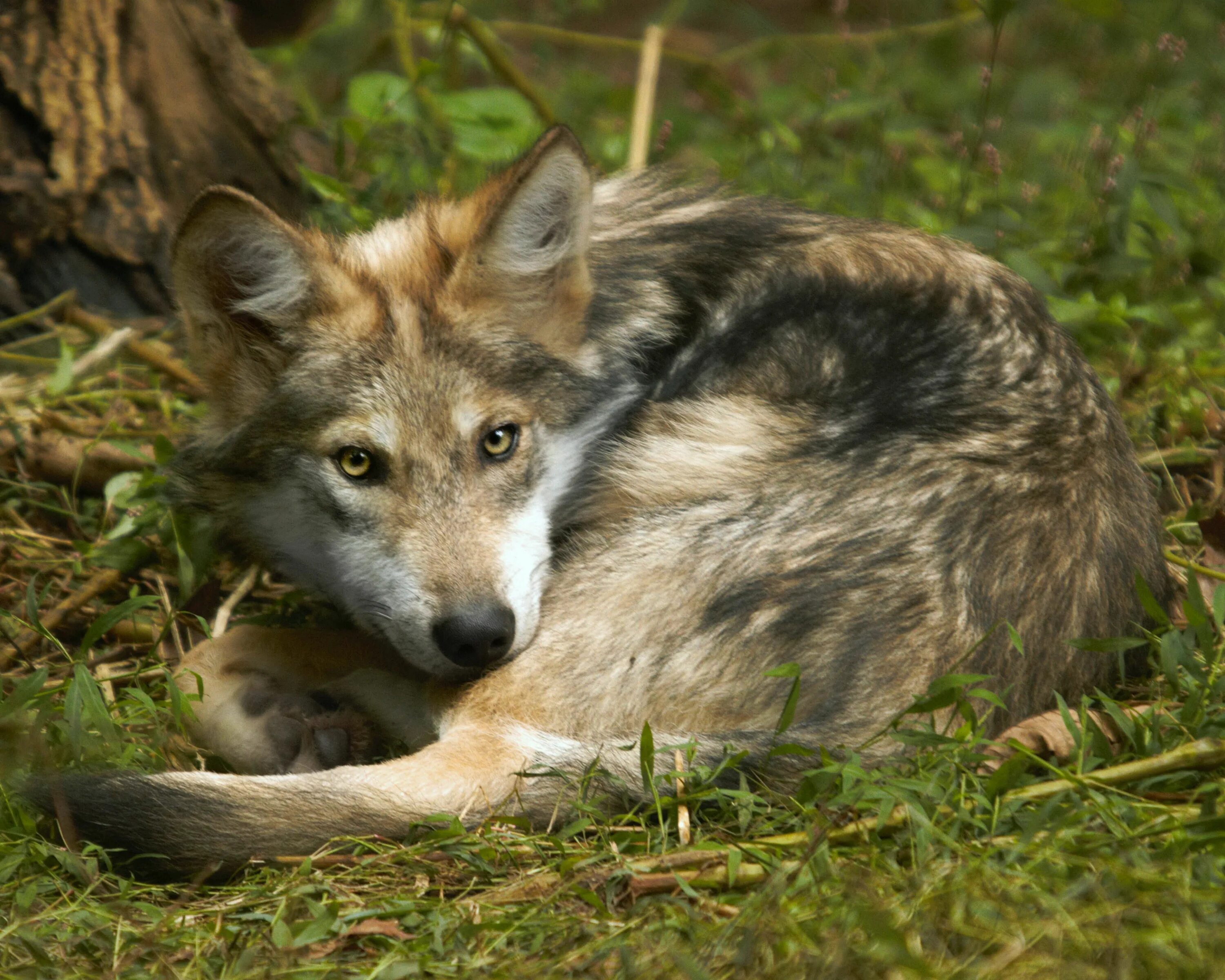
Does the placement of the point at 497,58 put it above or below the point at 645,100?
above

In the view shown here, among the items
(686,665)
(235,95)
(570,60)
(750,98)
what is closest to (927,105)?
(750,98)

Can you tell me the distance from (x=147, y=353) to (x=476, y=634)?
282 centimetres

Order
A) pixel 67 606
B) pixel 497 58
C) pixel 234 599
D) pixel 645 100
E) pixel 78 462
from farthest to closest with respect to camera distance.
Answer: pixel 645 100 < pixel 497 58 < pixel 78 462 < pixel 234 599 < pixel 67 606

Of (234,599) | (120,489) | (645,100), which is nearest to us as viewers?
(234,599)

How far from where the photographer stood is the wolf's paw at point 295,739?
3264mm

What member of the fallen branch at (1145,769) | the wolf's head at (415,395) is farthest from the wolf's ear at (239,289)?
the fallen branch at (1145,769)

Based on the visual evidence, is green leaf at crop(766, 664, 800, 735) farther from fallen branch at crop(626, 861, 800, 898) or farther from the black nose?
the black nose

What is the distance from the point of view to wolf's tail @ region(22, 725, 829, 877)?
264 centimetres

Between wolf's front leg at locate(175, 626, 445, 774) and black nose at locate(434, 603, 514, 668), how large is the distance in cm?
18

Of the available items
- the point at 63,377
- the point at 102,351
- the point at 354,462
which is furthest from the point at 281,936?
the point at 102,351

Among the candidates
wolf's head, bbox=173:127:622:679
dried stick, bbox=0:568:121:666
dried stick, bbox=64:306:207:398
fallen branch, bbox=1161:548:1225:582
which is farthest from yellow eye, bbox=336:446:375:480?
fallen branch, bbox=1161:548:1225:582

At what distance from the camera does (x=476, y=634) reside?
9.96 ft

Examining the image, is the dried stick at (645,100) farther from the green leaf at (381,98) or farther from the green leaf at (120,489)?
the green leaf at (120,489)

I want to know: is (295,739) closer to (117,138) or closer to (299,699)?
(299,699)
